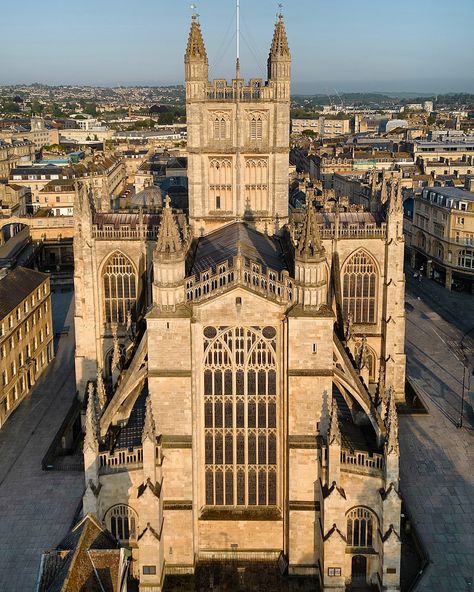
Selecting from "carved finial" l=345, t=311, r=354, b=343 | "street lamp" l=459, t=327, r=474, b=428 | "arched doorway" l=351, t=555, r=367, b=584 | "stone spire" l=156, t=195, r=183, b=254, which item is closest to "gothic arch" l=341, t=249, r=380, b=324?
"carved finial" l=345, t=311, r=354, b=343

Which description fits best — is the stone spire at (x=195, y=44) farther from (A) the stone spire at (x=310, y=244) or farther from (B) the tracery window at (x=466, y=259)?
(B) the tracery window at (x=466, y=259)

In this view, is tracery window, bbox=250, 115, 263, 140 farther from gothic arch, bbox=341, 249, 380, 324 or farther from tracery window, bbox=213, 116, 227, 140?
gothic arch, bbox=341, 249, 380, 324

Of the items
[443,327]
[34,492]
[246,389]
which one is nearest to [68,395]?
[34,492]

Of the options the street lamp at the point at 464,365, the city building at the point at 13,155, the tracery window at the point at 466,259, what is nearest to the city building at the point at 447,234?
the tracery window at the point at 466,259

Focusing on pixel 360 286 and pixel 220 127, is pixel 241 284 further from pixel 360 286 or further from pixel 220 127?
pixel 360 286

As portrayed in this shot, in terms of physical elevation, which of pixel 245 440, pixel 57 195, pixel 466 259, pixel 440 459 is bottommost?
pixel 440 459

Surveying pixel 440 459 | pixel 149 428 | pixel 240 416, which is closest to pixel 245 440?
pixel 240 416
